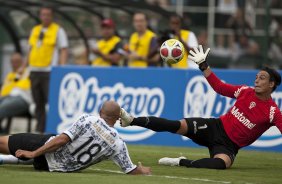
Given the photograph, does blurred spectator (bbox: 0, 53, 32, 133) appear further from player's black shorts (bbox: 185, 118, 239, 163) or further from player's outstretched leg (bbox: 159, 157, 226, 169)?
player's outstretched leg (bbox: 159, 157, 226, 169)

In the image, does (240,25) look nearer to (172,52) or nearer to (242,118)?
(172,52)

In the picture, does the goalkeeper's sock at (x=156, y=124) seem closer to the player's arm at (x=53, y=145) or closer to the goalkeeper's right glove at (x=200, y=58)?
the goalkeeper's right glove at (x=200, y=58)

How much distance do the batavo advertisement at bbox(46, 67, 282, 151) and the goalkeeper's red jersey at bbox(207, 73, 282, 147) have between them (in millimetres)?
3597

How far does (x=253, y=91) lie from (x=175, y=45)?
140 centimetres

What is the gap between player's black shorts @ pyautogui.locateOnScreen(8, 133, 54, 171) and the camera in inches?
447

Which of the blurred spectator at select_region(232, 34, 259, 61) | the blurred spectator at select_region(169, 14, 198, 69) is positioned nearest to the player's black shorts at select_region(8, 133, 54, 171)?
the blurred spectator at select_region(169, 14, 198, 69)

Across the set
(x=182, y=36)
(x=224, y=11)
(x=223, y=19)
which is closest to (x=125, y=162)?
(x=182, y=36)

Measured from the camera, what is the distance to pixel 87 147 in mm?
11039

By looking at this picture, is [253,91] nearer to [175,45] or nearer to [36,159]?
[175,45]

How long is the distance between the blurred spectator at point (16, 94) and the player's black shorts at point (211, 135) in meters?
7.59

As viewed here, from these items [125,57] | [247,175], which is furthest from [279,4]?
[247,175]

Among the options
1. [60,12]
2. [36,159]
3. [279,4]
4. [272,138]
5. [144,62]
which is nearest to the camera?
[36,159]

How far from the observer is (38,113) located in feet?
64.0

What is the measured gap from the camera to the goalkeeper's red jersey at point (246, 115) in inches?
509
